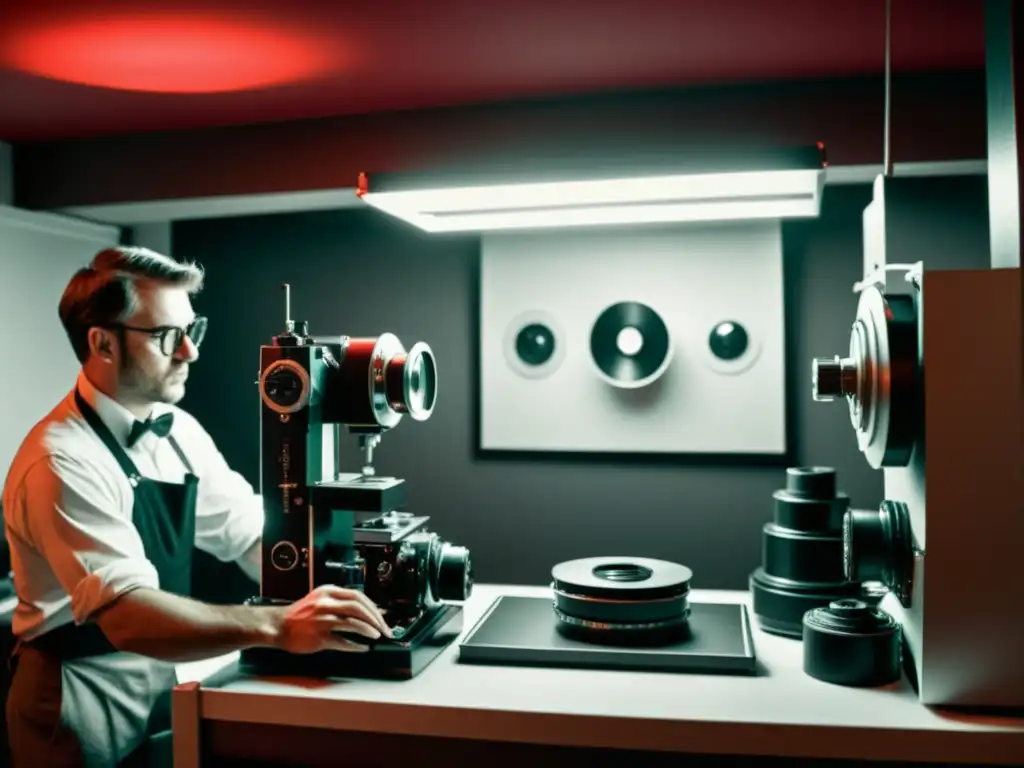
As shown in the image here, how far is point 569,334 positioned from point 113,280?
1.84m

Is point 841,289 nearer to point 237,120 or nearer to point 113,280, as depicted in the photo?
point 237,120

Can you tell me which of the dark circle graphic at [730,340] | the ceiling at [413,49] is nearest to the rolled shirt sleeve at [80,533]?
the ceiling at [413,49]

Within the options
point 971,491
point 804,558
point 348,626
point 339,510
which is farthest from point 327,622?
point 971,491

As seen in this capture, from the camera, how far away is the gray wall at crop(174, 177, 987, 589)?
330 cm

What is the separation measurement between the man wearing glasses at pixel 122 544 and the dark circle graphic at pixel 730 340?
71.8 inches

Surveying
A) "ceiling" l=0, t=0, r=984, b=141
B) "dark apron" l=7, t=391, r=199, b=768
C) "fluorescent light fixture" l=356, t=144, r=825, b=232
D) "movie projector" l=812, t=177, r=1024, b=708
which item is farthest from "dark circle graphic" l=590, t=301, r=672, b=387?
"movie projector" l=812, t=177, r=1024, b=708

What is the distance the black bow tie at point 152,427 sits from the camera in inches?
83.0

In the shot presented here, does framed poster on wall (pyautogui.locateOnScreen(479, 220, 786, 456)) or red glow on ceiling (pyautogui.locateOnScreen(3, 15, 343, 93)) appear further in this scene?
framed poster on wall (pyautogui.locateOnScreen(479, 220, 786, 456))

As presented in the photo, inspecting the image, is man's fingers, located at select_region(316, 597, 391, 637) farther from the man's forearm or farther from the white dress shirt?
the white dress shirt

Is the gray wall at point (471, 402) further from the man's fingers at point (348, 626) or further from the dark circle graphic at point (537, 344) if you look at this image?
the man's fingers at point (348, 626)

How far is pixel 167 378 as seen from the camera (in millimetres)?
2117

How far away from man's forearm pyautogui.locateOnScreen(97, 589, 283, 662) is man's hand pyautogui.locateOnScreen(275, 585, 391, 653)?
0.03 meters

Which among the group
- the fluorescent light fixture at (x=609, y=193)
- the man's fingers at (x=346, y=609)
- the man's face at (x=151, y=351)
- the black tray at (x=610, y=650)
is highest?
the fluorescent light fixture at (x=609, y=193)

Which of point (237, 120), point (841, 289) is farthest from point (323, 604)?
point (841, 289)
